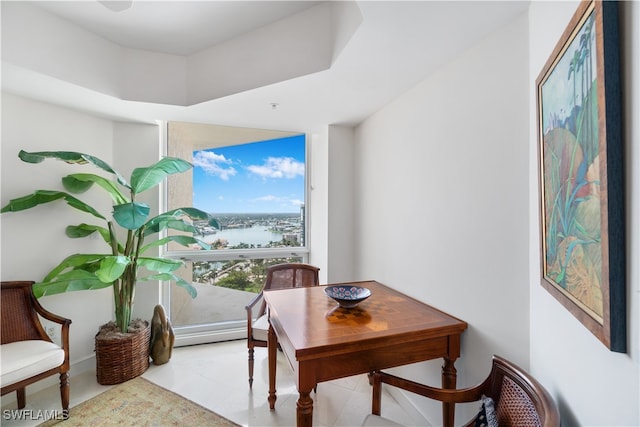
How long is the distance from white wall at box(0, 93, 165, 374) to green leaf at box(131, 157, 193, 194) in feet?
2.00

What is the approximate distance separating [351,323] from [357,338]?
0.61 feet

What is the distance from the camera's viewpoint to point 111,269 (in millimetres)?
2049

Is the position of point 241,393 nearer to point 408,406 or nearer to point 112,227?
point 408,406

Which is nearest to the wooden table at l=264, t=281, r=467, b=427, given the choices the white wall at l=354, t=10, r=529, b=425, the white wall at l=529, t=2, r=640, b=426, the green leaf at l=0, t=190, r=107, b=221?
the white wall at l=354, t=10, r=529, b=425

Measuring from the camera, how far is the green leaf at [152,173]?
2.33m

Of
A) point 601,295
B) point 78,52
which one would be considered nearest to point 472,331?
point 601,295

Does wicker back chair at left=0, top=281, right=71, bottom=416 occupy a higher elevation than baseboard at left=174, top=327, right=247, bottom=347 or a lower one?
higher

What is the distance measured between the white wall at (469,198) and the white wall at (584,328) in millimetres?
81

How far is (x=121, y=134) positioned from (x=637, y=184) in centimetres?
360

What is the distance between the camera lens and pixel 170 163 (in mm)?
2434

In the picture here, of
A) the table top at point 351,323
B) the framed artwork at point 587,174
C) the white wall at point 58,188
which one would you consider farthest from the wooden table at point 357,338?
the white wall at point 58,188

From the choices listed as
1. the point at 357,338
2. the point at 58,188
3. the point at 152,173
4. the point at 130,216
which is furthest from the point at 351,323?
the point at 58,188

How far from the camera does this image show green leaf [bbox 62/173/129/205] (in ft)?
7.60

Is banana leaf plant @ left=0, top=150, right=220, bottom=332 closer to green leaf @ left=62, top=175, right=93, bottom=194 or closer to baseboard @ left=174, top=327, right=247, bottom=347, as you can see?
green leaf @ left=62, top=175, right=93, bottom=194
